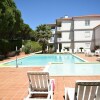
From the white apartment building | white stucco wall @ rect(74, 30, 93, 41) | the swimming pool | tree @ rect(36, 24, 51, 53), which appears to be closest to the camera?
the swimming pool

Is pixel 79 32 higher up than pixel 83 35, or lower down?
higher up

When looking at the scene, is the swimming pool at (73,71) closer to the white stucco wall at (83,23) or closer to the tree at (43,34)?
the tree at (43,34)

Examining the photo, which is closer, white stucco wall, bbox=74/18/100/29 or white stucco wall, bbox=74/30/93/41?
white stucco wall, bbox=74/18/100/29

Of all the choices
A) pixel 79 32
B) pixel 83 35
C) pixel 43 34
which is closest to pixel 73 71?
pixel 43 34

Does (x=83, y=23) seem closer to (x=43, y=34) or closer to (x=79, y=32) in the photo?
(x=79, y=32)

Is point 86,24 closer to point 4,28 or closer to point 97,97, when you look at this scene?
point 4,28

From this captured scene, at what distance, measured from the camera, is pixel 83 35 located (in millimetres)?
44250

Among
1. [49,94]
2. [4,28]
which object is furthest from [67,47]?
[49,94]

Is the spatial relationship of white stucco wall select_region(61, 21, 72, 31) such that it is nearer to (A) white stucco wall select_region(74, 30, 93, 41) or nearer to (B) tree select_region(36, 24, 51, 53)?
(A) white stucco wall select_region(74, 30, 93, 41)

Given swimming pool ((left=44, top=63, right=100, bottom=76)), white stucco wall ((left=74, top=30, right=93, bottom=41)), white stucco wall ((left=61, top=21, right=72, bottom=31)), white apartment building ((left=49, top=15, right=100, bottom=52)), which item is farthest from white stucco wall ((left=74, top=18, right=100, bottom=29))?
swimming pool ((left=44, top=63, right=100, bottom=76))

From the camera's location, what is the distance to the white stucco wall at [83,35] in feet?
144

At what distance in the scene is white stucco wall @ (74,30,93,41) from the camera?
144 ft

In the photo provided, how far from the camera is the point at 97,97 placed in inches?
189

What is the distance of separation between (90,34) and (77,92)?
40.3 meters
